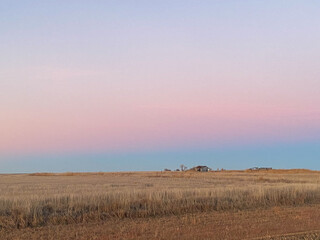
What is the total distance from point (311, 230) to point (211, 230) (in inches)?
125

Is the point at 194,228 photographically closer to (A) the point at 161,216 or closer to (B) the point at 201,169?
(A) the point at 161,216

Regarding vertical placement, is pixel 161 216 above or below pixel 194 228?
above

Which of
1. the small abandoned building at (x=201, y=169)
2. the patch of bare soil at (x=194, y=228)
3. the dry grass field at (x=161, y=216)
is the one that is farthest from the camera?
the small abandoned building at (x=201, y=169)

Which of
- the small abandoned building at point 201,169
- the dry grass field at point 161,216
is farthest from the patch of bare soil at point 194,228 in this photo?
the small abandoned building at point 201,169

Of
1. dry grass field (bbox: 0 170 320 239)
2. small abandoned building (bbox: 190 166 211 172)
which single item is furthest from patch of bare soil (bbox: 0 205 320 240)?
small abandoned building (bbox: 190 166 211 172)

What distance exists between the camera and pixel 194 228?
41.2 ft

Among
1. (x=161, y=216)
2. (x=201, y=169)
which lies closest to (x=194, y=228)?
(x=161, y=216)

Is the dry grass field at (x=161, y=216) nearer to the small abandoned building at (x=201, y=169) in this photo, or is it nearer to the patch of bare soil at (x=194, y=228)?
the patch of bare soil at (x=194, y=228)

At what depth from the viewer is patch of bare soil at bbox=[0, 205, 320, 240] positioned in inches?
451

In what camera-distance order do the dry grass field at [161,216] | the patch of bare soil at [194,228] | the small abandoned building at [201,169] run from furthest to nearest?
the small abandoned building at [201,169]
the dry grass field at [161,216]
the patch of bare soil at [194,228]

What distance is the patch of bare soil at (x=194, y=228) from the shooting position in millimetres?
11451

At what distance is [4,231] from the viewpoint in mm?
12344

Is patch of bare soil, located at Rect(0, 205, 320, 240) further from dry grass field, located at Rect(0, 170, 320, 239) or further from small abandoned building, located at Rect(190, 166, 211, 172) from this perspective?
small abandoned building, located at Rect(190, 166, 211, 172)

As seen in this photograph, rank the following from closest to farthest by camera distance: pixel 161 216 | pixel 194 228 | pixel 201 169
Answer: pixel 194 228
pixel 161 216
pixel 201 169
